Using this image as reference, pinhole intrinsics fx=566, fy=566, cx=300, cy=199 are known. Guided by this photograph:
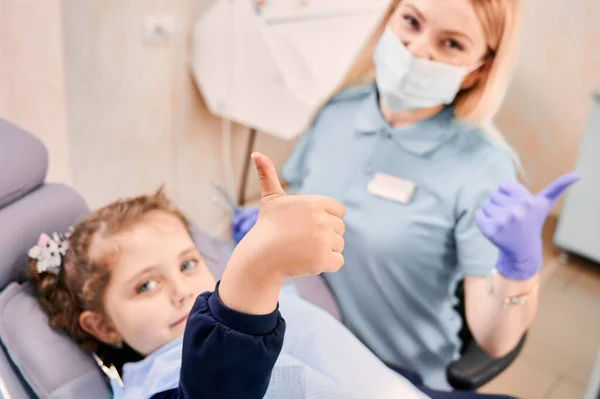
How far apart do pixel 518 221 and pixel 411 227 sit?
0.32m

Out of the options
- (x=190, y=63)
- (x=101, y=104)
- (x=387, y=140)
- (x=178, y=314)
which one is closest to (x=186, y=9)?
(x=190, y=63)

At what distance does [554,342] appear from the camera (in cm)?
239

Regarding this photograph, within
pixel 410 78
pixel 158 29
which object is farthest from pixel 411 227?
pixel 158 29

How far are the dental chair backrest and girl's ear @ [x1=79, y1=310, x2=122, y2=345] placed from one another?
42 mm

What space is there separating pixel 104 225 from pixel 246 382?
56cm

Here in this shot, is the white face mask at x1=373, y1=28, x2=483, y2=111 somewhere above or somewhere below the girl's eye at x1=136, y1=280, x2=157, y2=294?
above

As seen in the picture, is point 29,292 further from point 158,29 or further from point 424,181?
point 158,29

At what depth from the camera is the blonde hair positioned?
1.14 meters

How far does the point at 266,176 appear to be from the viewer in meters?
0.64

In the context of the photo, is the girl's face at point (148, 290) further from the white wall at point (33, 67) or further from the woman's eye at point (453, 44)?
the white wall at point (33, 67)

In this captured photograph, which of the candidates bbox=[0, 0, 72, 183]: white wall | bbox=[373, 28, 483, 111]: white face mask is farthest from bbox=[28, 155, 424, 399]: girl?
bbox=[0, 0, 72, 183]: white wall

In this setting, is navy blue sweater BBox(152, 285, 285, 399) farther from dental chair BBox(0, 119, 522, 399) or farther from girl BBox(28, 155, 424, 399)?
dental chair BBox(0, 119, 522, 399)

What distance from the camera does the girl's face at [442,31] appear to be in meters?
1.15

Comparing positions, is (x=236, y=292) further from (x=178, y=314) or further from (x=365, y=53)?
(x=365, y=53)
